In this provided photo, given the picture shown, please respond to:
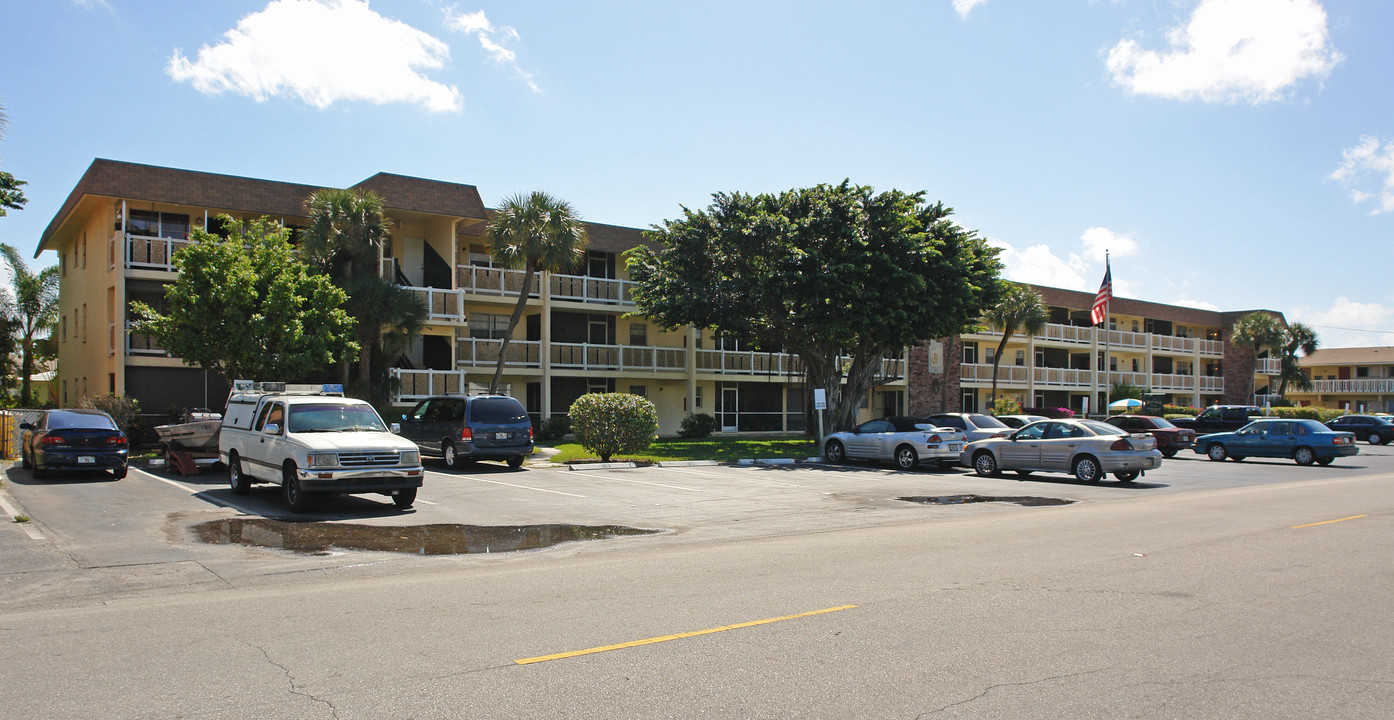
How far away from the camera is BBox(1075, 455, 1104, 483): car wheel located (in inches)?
801

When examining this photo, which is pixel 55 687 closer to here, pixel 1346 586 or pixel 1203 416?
pixel 1346 586

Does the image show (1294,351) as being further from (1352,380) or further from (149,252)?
(149,252)

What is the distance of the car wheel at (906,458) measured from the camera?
2408 centimetres

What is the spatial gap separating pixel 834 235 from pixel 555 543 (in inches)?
832

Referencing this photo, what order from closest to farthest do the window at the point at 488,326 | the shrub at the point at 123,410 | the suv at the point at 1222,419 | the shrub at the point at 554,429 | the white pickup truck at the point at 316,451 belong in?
the white pickup truck at the point at 316,451
the shrub at the point at 123,410
the shrub at the point at 554,429
the window at the point at 488,326
the suv at the point at 1222,419

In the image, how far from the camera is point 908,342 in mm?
31016

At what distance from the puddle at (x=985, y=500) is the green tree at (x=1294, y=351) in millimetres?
60093

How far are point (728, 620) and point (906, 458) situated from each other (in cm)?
1834

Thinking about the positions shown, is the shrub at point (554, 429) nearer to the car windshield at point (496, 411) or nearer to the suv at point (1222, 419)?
the car windshield at point (496, 411)

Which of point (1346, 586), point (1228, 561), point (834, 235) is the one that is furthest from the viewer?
point (834, 235)

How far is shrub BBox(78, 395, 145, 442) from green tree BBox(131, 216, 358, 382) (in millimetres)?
2815

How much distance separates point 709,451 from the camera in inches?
1120

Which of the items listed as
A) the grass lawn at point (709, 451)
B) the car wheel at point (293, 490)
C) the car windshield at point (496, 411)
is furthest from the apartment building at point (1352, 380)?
the car wheel at point (293, 490)

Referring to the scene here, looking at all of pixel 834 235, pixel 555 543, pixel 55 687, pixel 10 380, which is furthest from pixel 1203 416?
pixel 10 380
